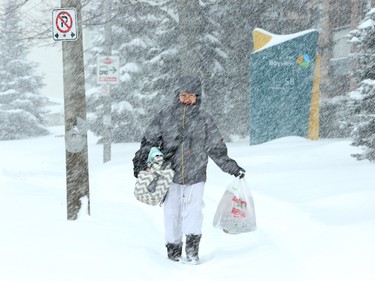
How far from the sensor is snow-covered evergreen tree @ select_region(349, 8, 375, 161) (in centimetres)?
998

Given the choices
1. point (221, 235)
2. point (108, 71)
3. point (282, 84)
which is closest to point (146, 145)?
point (221, 235)

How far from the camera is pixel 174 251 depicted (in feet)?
18.8

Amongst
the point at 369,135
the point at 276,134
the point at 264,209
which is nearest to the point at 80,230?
→ the point at 264,209

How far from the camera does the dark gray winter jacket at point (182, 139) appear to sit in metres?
5.56

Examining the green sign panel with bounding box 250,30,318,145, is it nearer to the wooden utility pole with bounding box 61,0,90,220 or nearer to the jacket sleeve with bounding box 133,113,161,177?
the wooden utility pole with bounding box 61,0,90,220

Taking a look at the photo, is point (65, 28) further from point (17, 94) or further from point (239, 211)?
point (17, 94)

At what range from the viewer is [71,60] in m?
6.71

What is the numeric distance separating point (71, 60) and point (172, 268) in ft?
9.31

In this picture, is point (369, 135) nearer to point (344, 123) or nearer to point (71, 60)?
point (344, 123)

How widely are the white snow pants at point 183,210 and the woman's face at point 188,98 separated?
0.82m

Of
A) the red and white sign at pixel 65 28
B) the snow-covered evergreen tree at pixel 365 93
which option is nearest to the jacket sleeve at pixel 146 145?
the red and white sign at pixel 65 28

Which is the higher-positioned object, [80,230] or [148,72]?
[148,72]

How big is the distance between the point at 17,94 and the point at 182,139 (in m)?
33.2

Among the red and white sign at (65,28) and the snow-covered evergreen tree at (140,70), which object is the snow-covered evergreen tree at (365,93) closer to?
the red and white sign at (65,28)
